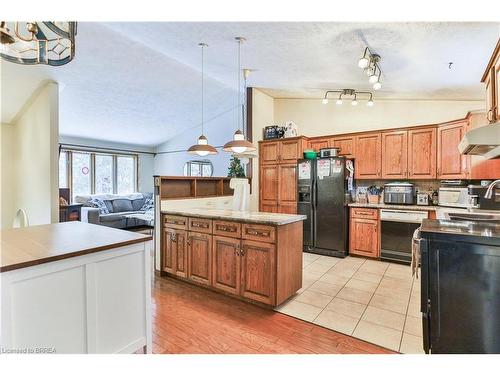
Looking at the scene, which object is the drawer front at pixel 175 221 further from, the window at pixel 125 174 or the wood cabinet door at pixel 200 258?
the window at pixel 125 174

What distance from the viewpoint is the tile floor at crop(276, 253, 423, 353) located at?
7.10 feet

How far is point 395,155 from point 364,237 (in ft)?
4.69

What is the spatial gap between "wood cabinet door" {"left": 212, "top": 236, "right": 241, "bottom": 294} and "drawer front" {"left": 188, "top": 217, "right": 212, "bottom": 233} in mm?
149

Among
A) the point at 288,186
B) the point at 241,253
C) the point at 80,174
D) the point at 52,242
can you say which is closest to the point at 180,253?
the point at 241,253

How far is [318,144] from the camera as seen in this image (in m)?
5.10

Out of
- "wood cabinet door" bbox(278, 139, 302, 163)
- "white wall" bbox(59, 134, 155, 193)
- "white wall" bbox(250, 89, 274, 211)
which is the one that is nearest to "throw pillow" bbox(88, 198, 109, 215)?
"white wall" bbox(59, 134, 155, 193)

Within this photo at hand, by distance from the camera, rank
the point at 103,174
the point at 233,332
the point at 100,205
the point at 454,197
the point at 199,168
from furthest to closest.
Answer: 1. the point at 199,168
2. the point at 103,174
3. the point at 100,205
4. the point at 454,197
5. the point at 233,332

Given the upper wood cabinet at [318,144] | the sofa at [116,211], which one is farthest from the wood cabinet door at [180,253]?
the sofa at [116,211]

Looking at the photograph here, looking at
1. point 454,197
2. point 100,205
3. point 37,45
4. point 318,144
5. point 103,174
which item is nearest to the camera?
point 37,45

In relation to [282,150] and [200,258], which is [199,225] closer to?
[200,258]

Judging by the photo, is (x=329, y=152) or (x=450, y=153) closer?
(x=450, y=153)

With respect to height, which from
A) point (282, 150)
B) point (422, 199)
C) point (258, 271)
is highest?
→ point (282, 150)

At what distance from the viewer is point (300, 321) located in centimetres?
236
